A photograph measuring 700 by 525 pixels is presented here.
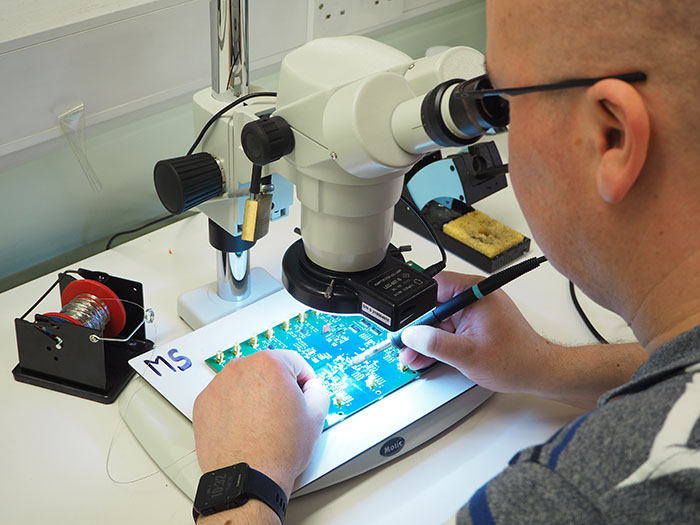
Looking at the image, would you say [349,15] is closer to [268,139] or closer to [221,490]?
[268,139]

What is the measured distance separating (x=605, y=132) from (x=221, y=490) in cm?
60

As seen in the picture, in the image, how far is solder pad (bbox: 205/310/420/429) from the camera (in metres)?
1.09

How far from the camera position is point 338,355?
1142 millimetres

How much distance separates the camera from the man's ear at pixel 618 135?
646mm

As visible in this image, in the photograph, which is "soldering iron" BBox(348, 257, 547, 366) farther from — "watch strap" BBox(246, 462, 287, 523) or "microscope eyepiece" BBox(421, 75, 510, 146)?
"microscope eyepiece" BBox(421, 75, 510, 146)

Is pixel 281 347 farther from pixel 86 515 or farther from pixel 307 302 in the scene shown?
pixel 86 515

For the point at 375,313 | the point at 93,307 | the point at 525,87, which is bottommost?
the point at 93,307

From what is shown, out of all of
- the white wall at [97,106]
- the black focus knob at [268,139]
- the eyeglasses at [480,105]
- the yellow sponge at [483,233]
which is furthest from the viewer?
the yellow sponge at [483,233]

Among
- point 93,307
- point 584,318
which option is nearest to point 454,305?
point 584,318

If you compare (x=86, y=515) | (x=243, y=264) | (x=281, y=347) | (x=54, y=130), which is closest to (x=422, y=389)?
(x=281, y=347)

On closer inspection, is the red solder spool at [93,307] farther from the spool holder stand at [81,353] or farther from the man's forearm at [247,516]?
the man's forearm at [247,516]

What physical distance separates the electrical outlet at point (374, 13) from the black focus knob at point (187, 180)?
86 centimetres

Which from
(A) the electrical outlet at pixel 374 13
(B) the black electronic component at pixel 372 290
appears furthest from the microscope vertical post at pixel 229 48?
(A) the electrical outlet at pixel 374 13

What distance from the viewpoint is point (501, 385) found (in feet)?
3.67
